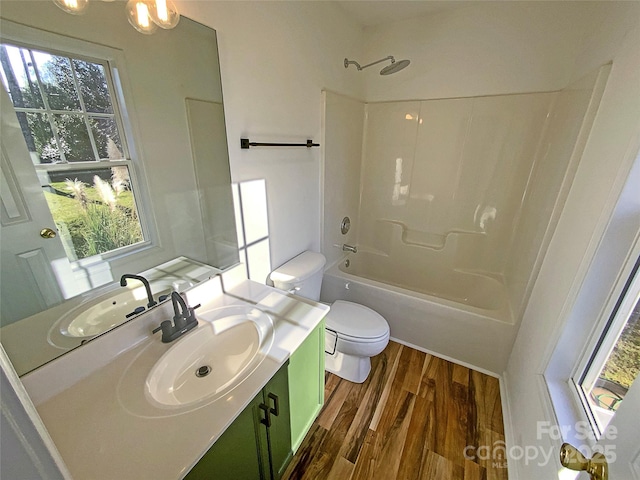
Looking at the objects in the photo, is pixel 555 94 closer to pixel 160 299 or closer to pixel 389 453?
pixel 389 453

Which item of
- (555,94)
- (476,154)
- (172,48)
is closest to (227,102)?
(172,48)

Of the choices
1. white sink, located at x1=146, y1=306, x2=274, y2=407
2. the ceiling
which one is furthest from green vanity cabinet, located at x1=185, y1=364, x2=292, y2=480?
the ceiling

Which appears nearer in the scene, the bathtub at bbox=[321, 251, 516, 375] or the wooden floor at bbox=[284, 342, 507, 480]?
the wooden floor at bbox=[284, 342, 507, 480]

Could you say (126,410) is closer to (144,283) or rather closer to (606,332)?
(144,283)

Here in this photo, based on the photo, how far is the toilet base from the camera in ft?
5.79

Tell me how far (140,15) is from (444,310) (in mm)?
2135

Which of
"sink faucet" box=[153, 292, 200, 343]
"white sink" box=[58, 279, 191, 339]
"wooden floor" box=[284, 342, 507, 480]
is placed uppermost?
"white sink" box=[58, 279, 191, 339]

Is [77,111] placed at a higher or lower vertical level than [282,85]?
lower

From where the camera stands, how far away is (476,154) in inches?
85.7

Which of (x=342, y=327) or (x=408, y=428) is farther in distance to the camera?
(x=342, y=327)

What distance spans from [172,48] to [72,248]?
0.81 meters

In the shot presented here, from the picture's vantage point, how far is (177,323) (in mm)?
1027

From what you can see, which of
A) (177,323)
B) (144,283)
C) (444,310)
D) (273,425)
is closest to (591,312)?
(444,310)

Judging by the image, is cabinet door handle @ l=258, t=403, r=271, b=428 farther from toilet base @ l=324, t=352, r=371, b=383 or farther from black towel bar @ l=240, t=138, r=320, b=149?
black towel bar @ l=240, t=138, r=320, b=149
